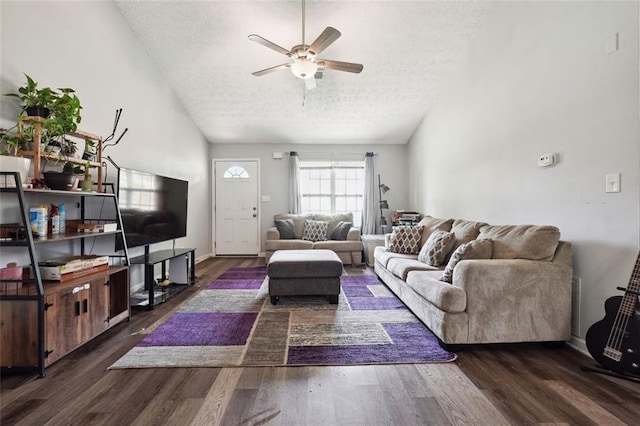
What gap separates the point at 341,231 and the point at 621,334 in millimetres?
4028

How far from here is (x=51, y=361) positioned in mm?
1880

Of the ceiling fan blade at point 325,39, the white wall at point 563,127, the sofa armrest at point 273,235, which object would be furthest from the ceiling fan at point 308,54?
the sofa armrest at point 273,235

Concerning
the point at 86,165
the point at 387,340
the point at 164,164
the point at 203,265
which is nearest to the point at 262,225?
the point at 203,265

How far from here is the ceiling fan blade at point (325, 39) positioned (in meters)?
2.64

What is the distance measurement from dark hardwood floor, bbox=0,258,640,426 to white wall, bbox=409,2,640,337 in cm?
75

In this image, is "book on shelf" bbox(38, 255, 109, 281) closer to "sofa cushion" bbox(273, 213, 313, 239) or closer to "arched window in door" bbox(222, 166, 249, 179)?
"sofa cushion" bbox(273, 213, 313, 239)

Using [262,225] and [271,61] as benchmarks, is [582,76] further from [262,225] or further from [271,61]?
[262,225]

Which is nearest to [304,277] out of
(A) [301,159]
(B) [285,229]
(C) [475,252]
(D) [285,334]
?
(D) [285,334]

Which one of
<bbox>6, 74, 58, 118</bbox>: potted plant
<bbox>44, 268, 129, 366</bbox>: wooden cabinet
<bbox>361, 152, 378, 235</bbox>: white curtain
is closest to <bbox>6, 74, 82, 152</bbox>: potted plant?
<bbox>6, 74, 58, 118</bbox>: potted plant

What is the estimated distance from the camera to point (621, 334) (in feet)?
6.00

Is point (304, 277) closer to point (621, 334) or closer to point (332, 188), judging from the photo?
point (621, 334)

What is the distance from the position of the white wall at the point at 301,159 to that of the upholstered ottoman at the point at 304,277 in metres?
3.33

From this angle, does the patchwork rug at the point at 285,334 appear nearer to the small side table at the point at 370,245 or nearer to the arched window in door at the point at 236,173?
the small side table at the point at 370,245

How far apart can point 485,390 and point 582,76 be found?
91.2 inches
